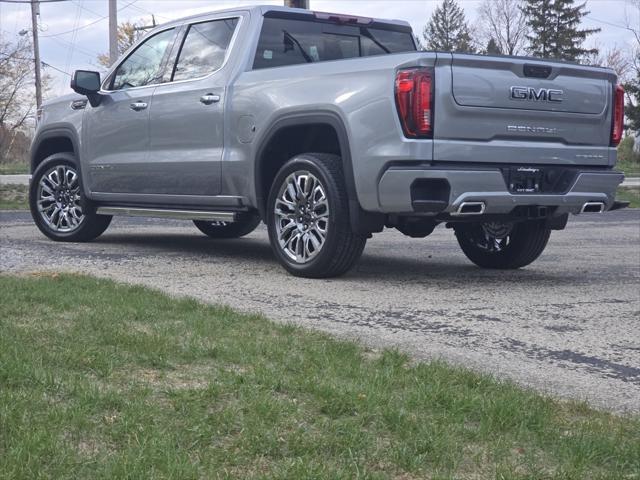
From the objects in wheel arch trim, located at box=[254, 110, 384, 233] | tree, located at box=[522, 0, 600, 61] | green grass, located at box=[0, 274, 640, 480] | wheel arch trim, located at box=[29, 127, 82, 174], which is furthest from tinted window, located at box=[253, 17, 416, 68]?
tree, located at box=[522, 0, 600, 61]

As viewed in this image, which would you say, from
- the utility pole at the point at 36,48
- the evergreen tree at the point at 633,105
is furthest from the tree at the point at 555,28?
the utility pole at the point at 36,48

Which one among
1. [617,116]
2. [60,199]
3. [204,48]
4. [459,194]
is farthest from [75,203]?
[617,116]

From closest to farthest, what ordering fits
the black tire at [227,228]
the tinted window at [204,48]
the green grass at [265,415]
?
1. the green grass at [265,415]
2. the tinted window at [204,48]
3. the black tire at [227,228]

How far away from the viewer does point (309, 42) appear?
27.7ft

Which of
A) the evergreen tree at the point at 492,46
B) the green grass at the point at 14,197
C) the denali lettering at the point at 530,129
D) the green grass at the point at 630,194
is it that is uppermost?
the evergreen tree at the point at 492,46

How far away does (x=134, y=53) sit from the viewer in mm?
9398

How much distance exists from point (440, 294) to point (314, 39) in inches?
109

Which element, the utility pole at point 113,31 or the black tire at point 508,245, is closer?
the black tire at point 508,245

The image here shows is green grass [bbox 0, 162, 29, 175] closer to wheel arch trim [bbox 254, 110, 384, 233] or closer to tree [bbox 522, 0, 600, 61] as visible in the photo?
wheel arch trim [bbox 254, 110, 384, 233]

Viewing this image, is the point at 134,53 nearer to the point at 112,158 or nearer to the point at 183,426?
the point at 112,158

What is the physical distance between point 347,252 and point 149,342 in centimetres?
288

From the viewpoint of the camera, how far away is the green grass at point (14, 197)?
1598 cm

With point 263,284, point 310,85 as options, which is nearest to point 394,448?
point 263,284

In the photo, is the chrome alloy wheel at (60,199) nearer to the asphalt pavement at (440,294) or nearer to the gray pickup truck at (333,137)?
the gray pickup truck at (333,137)
